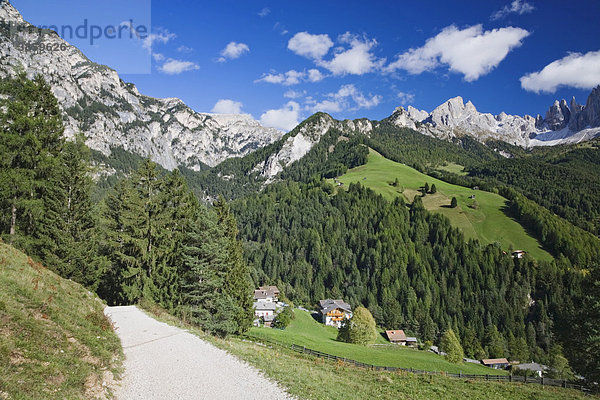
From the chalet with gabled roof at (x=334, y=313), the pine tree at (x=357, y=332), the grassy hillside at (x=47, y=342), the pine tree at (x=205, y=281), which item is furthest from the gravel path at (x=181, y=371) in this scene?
the chalet with gabled roof at (x=334, y=313)

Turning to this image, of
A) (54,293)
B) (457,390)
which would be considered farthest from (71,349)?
(457,390)

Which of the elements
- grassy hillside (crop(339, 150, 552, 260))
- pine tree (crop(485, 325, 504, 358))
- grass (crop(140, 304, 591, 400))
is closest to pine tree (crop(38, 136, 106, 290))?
grass (crop(140, 304, 591, 400))

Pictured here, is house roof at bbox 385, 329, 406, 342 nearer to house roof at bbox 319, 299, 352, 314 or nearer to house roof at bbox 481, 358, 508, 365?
house roof at bbox 319, 299, 352, 314

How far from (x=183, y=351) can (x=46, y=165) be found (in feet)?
59.9

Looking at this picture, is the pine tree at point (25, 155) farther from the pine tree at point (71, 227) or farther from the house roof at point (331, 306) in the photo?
the house roof at point (331, 306)

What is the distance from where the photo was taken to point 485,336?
103 metres

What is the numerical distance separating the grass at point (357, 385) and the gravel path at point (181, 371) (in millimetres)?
948

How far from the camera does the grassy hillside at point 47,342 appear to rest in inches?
330

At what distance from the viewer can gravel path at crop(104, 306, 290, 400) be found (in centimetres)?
1159

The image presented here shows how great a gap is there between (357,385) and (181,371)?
8.64m

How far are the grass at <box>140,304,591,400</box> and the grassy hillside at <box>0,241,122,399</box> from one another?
21.8 ft

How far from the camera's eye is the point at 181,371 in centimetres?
1362

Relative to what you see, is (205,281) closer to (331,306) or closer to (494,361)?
(331,306)

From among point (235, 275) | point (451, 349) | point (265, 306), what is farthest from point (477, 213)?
point (235, 275)
